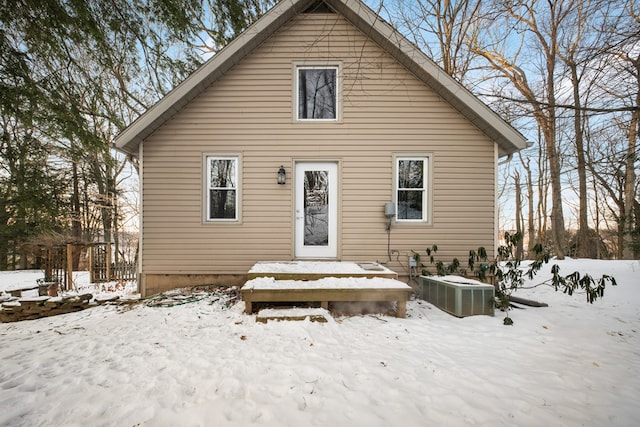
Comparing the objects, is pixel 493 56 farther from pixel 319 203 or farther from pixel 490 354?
pixel 490 354

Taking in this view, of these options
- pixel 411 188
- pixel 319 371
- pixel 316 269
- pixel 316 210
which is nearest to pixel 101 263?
pixel 316 210

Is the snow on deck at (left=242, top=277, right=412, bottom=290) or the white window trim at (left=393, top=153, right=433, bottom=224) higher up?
the white window trim at (left=393, top=153, right=433, bottom=224)

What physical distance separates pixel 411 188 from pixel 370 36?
10.6ft

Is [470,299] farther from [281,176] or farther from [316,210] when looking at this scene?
[281,176]

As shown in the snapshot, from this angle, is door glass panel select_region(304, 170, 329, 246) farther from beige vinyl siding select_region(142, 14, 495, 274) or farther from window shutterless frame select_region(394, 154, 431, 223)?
window shutterless frame select_region(394, 154, 431, 223)

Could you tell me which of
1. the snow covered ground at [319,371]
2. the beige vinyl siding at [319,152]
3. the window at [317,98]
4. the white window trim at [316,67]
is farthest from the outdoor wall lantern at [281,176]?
the snow covered ground at [319,371]

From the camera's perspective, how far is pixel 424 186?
5.47 m

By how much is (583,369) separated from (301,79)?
19.9ft

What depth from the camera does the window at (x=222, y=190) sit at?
214 inches

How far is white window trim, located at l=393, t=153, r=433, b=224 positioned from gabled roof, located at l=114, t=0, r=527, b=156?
1.21 metres

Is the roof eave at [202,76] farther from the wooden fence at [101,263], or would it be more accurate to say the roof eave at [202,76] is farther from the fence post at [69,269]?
the wooden fence at [101,263]

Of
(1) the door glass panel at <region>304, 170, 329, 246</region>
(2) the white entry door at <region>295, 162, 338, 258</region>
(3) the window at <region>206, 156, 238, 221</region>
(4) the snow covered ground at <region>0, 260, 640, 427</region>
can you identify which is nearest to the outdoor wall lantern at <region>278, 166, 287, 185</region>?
(2) the white entry door at <region>295, 162, 338, 258</region>

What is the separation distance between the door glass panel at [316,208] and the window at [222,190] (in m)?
1.53

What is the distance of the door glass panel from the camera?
18.0 feet
